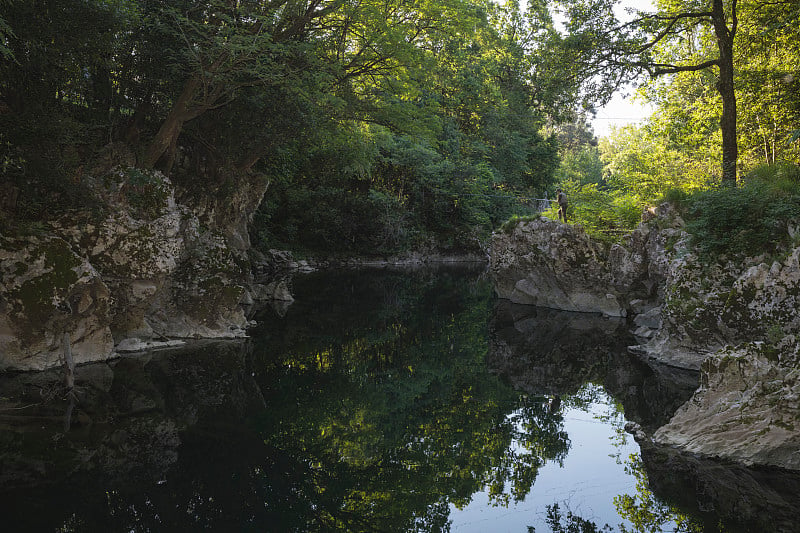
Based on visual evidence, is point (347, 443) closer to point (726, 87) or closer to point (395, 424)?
point (395, 424)

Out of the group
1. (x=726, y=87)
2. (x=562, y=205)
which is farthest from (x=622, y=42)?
(x=562, y=205)

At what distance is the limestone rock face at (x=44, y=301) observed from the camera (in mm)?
9352

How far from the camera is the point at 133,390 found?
9.26m

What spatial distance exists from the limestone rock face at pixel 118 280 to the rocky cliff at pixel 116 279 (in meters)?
0.02

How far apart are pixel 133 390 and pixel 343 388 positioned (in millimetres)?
3631

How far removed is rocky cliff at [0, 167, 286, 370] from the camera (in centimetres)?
951

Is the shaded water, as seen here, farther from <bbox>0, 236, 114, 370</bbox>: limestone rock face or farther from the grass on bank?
the grass on bank

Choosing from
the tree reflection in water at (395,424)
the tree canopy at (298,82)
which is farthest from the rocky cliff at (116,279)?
the tree reflection in water at (395,424)

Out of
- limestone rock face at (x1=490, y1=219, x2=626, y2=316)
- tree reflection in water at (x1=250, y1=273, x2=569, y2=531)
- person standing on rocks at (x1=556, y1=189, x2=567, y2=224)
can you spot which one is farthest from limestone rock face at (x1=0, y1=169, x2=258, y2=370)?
person standing on rocks at (x1=556, y1=189, x2=567, y2=224)

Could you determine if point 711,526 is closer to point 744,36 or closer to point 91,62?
point 91,62

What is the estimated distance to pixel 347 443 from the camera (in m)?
7.70

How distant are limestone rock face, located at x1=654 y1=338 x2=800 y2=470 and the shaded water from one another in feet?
1.17

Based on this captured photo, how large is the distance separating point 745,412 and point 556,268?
44.5 ft

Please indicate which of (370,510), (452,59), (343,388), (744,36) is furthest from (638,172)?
(370,510)
